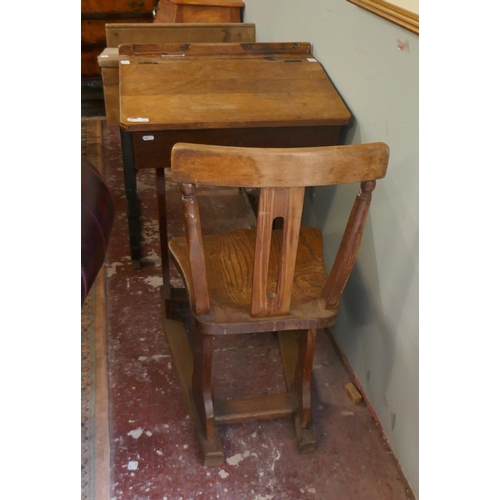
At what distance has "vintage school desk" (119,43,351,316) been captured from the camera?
163 centimetres

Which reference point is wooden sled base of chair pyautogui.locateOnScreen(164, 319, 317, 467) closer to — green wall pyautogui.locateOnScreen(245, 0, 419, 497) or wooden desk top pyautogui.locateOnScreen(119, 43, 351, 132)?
green wall pyautogui.locateOnScreen(245, 0, 419, 497)

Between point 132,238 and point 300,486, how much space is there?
1.20 metres

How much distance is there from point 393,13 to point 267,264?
2.03 ft

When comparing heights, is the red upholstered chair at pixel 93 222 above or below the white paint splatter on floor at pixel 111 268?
above

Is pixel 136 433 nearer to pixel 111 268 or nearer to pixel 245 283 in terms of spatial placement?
pixel 245 283

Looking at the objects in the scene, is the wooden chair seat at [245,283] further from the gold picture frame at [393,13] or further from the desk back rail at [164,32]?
the desk back rail at [164,32]

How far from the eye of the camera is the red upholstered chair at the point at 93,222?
4.12 ft

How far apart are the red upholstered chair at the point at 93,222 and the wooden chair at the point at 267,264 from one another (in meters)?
0.20

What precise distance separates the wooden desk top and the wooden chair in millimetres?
318

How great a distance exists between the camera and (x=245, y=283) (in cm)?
147

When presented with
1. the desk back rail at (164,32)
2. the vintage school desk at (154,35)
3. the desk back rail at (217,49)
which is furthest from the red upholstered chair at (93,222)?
the desk back rail at (164,32)

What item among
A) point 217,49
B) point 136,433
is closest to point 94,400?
point 136,433
